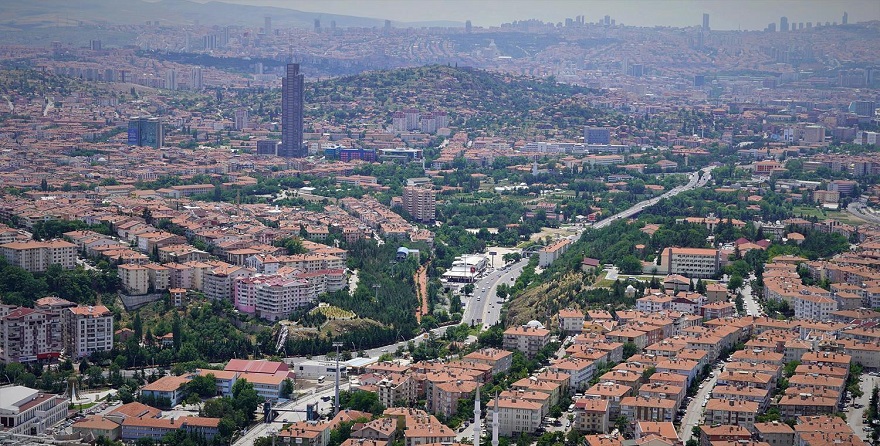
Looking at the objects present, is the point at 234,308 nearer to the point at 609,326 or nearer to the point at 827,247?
the point at 609,326

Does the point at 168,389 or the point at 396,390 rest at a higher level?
the point at 396,390

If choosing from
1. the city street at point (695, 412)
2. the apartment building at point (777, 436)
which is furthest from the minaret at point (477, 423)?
the apartment building at point (777, 436)

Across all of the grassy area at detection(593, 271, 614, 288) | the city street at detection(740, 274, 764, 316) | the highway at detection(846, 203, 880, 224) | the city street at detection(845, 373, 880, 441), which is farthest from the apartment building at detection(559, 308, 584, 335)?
the highway at detection(846, 203, 880, 224)

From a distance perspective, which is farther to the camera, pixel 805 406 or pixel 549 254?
pixel 549 254

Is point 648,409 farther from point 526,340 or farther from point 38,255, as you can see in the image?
point 38,255

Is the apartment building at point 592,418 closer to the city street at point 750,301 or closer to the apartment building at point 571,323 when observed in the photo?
the apartment building at point 571,323

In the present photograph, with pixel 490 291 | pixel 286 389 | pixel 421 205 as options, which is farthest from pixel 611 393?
pixel 421 205
